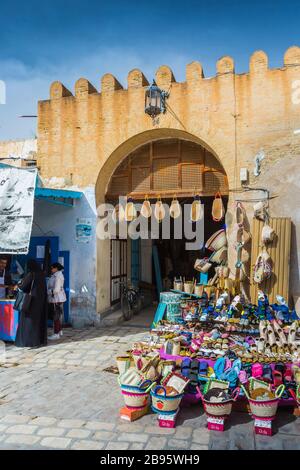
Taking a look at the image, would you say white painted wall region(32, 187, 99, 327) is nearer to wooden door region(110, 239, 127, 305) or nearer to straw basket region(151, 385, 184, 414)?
wooden door region(110, 239, 127, 305)

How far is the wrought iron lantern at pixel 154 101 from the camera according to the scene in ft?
27.1

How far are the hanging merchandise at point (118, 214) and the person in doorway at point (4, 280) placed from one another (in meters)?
2.72

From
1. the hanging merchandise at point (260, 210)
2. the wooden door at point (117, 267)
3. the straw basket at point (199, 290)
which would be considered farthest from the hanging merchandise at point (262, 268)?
the wooden door at point (117, 267)

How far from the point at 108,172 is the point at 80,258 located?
218 centimetres

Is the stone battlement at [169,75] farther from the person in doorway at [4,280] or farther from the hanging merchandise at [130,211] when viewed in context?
the person in doorway at [4,280]

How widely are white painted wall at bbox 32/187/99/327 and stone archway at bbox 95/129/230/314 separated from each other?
17 centimetres

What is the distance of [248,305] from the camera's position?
6.96 meters

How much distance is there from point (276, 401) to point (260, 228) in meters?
4.11

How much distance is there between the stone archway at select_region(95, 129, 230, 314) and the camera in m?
8.88

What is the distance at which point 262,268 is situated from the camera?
24.2 ft

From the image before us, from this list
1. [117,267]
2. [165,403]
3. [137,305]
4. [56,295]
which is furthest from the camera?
[137,305]

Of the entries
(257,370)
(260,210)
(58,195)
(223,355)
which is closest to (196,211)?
(260,210)

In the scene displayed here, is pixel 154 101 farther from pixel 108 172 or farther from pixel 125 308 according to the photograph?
pixel 125 308

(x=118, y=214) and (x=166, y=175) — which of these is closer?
(x=166, y=175)
